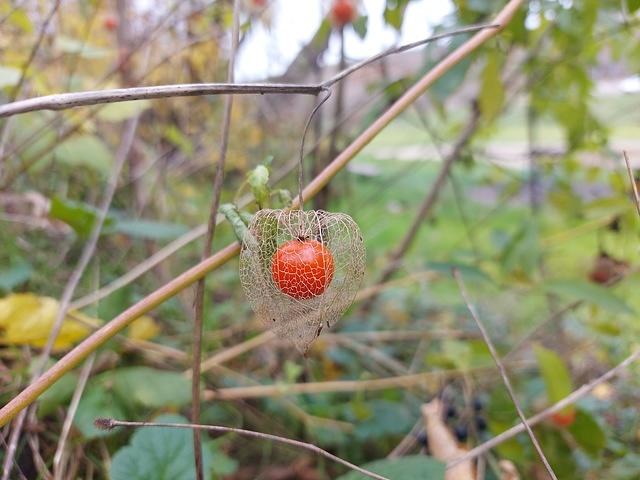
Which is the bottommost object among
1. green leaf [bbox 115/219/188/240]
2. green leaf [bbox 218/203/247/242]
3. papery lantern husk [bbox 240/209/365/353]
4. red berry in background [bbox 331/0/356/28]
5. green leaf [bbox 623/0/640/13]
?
green leaf [bbox 115/219/188/240]

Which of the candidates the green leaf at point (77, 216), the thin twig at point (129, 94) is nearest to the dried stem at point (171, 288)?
the thin twig at point (129, 94)

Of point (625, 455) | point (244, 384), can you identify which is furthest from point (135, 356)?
point (625, 455)

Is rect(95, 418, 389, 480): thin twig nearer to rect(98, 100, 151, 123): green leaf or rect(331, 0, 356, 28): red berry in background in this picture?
rect(98, 100, 151, 123): green leaf

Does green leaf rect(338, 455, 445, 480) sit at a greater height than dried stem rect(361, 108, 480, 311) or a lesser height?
lesser

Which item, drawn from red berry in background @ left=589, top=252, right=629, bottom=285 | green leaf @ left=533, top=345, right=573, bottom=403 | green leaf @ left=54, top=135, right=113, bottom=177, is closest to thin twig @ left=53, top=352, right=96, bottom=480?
green leaf @ left=54, top=135, right=113, bottom=177

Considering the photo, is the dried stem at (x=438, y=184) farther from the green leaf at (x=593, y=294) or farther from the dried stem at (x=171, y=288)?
the dried stem at (x=171, y=288)

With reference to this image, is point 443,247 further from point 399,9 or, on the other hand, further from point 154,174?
point 399,9

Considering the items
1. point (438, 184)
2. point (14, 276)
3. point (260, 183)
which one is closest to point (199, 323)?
point (260, 183)
